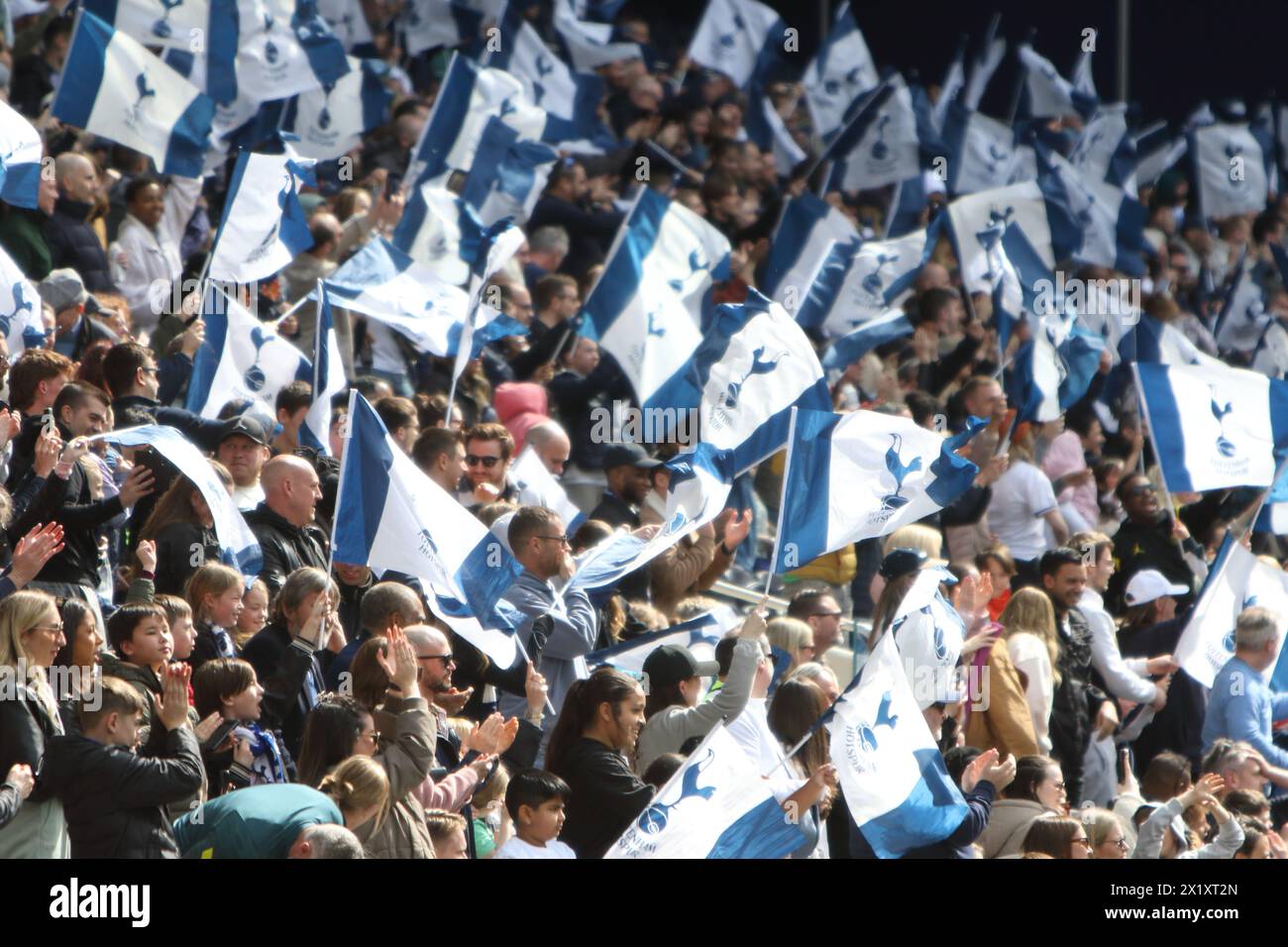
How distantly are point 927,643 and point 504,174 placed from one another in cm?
637

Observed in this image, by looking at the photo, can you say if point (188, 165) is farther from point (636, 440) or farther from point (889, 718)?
point (889, 718)

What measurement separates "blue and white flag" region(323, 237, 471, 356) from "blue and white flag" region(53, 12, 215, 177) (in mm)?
1539

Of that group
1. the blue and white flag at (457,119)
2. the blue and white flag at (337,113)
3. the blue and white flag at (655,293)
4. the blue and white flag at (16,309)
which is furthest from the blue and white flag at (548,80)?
the blue and white flag at (16,309)

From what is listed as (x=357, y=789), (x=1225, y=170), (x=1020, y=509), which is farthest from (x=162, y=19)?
(x=1225, y=170)

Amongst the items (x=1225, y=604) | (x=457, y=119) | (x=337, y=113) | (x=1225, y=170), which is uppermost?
(x=457, y=119)

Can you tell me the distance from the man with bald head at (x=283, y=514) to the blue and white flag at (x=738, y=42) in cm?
1135

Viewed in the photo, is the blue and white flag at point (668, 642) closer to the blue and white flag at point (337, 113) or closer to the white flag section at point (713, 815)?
the white flag section at point (713, 815)

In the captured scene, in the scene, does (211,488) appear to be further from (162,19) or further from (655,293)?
(162,19)

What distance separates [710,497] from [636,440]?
98.5 inches

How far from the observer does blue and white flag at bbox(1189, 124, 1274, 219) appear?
2108 cm

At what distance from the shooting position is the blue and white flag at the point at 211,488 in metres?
8.24

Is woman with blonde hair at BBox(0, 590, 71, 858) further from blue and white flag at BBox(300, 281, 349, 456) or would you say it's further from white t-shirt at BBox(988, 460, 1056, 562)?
white t-shirt at BBox(988, 460, 1056, 562)

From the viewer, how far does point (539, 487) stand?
10.7 metres
